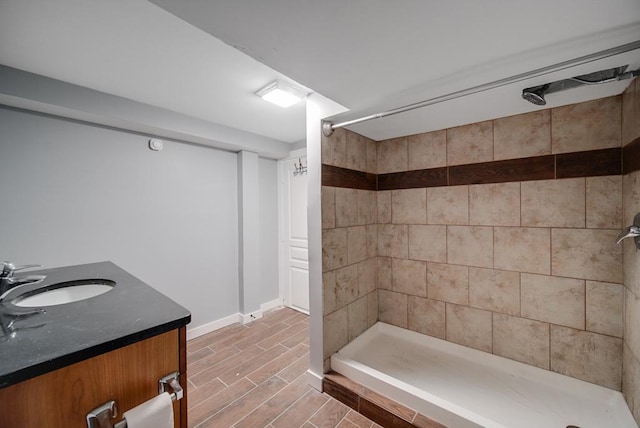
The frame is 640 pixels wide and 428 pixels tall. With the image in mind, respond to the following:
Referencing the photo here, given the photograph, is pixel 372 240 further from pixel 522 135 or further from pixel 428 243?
pixel 522 135

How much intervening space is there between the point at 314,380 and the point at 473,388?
1.19m

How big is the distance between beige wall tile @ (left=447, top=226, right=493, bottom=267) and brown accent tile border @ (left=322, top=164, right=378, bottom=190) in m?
0.86

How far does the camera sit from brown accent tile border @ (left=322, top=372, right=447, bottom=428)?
1493 mm

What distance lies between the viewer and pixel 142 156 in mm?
2434

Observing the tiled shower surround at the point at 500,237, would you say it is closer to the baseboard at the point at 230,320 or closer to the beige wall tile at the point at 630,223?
the beige wall tile at the point at 630,223

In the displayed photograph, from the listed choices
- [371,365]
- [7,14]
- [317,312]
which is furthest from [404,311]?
[7,14]

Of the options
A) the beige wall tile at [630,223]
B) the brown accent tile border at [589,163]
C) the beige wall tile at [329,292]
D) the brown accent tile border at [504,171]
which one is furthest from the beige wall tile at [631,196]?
the beige wall tile at [329,292]

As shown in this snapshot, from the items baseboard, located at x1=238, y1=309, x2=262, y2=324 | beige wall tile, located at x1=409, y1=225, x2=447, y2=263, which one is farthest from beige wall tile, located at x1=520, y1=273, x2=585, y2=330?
baseboard, located at x1=238, y1=309, x2=262, y2=324

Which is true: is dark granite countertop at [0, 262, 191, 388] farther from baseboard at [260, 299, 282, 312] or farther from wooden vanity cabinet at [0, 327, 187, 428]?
baseboard at [260, 299, 282, 312]

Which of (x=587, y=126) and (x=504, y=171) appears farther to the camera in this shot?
(x=504, y=171)

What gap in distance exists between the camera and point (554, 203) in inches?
68.7

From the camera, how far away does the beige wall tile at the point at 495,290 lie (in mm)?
1893

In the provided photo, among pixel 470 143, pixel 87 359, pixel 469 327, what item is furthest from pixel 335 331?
pixel 470 143

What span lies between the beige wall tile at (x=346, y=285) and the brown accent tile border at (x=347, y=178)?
2.49ft
